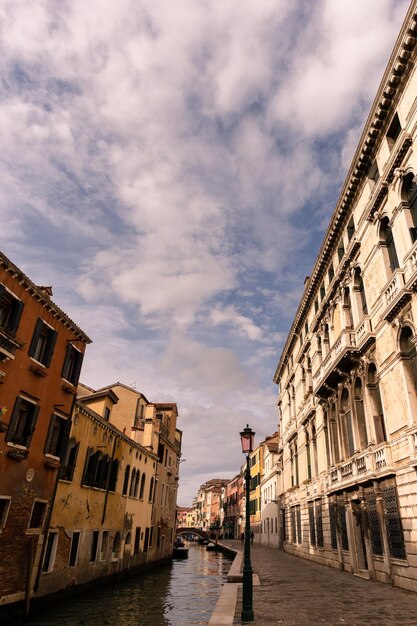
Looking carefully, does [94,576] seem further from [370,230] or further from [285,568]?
[370,230]

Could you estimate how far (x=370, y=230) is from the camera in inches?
632

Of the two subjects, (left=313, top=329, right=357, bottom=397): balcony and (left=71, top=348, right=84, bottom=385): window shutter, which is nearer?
(left=71, top=348, right=84, bottom=385): window shutter

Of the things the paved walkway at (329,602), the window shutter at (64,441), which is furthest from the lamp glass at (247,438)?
the window shutter at (64,441)

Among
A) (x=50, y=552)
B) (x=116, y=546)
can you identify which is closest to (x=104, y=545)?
(x=116, y=546)

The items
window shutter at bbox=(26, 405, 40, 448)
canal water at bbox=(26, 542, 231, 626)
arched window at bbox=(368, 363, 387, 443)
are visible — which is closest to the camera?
canal water at bbox=(26, 542, 231, 626)

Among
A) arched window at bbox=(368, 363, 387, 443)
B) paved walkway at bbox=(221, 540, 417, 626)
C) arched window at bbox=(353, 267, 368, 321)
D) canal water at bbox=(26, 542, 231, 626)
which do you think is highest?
arched window at bbox=(353, 267, 368, 321)

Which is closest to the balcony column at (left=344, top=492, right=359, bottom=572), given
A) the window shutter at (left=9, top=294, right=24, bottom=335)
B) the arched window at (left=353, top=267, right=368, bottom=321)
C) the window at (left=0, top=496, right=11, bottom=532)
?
the arched window at (left=353, top=267, right=368, bottom=321)

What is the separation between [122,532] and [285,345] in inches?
721

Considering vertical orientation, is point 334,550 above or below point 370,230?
below

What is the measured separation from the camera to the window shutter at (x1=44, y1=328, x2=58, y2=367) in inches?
569

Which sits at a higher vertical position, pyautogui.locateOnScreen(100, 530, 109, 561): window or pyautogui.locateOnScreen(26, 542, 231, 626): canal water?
pyautogui.locateOnScreen(100, 530, 109, 561): window

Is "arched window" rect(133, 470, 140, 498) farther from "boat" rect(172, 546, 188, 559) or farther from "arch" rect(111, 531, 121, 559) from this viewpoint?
"boat" rect(172, 546, 188, 559)

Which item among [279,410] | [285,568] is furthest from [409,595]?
[279,410]

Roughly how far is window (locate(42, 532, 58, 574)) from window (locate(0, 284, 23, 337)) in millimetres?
7265
